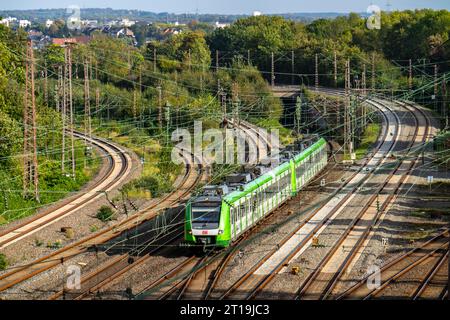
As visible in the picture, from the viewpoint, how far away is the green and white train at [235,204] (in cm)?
1916

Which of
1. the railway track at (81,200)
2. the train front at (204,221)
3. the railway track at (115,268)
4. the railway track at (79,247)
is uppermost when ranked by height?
the train front at (204,221)

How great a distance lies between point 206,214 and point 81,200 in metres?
11.6

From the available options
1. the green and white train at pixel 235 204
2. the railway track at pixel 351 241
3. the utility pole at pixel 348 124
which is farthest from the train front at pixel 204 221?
the utility pole at pixel 348 124

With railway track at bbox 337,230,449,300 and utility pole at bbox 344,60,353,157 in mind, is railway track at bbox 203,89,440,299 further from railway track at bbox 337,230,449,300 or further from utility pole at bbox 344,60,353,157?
utility pole at bbox 344,60,353,157

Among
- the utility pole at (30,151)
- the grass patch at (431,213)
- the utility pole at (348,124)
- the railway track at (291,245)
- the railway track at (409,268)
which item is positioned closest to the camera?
the railway track at (409,268)

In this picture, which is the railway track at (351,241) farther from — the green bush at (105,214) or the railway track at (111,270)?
the green bush at (105,214)

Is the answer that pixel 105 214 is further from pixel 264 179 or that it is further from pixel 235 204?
pixel 235 204

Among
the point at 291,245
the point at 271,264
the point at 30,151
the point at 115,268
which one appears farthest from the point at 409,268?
the point at 30,151

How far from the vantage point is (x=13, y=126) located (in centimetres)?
3306

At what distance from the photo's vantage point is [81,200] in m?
29.6

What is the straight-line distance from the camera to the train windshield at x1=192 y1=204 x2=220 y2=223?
1914 centimetres

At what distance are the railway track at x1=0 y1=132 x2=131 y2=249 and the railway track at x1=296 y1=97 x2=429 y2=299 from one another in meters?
6.69
